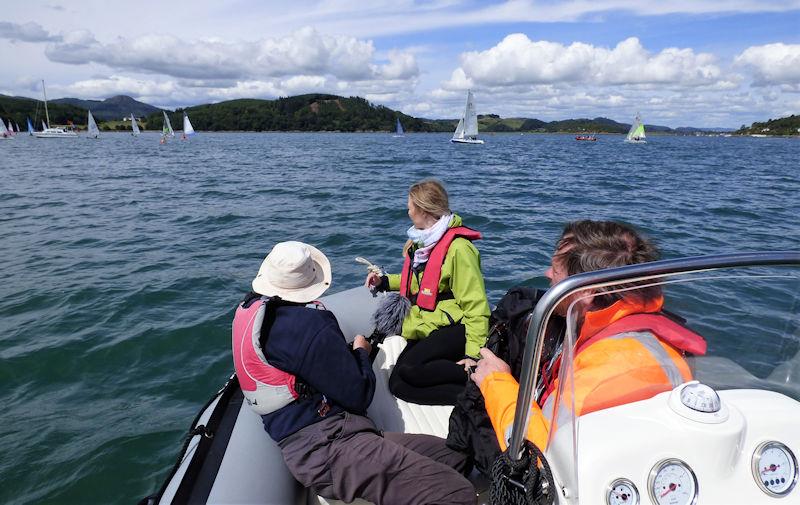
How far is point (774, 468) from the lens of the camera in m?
1.34

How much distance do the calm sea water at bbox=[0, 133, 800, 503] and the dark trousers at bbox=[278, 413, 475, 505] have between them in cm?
220

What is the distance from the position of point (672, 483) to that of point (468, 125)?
60515 mm

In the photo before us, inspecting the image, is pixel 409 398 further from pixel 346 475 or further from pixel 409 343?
pixel 346 475

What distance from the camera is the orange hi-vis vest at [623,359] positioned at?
1.41 meters

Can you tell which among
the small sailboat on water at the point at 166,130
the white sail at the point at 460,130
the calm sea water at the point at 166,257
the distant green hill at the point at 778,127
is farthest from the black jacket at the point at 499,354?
the distant green hill at the point at 778,127

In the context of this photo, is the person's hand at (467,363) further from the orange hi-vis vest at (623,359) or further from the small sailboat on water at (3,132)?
the small sailboat on water at (3,132)

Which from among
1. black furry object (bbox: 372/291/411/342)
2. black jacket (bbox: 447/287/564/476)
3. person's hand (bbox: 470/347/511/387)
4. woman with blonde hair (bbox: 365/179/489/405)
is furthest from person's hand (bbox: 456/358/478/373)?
person's hand (bbox: 470/347/511/387)

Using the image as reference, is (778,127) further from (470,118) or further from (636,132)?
(470,118)

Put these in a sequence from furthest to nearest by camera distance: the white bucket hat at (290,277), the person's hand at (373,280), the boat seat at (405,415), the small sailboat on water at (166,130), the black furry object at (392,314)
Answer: the small sailboat on water at (166,130), the person's hand at (373,280), the black furry object at (392,314), the boat seat at (405,415), the white bucket hat at (290,277)

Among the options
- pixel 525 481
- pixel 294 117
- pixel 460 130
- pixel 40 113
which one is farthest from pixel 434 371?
pixel 294 117

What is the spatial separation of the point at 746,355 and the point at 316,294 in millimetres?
1741

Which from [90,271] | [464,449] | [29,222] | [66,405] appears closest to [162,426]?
[66,405]

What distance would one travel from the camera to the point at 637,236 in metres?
1.80

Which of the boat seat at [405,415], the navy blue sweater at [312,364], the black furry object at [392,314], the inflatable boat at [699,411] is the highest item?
the inflatable boat at [699,411]
